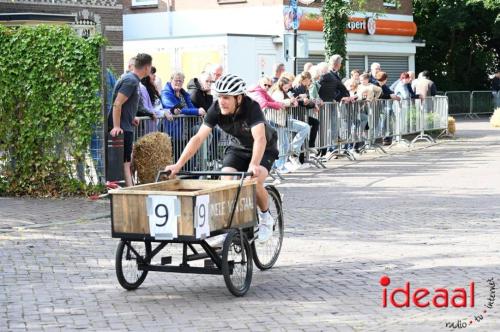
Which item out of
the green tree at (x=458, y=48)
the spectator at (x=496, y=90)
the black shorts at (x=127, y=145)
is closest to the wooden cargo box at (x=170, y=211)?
the black shorts at (x=127, y=145)

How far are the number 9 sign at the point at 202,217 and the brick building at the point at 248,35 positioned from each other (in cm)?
2012

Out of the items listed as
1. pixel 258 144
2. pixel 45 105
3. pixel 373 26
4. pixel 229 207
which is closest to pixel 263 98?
pixel 45 105

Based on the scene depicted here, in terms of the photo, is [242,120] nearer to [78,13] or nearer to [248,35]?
[248,35]

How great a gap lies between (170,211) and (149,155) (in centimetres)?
693

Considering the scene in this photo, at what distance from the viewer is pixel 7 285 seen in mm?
9156

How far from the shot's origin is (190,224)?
324 inches

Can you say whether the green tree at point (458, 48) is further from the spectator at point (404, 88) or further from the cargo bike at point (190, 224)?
the cargo bike at point (190, 224)

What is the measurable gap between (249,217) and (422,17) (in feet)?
146

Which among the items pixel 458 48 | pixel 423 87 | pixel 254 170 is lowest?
pixel 254 170

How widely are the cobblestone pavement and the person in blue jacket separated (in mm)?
1758

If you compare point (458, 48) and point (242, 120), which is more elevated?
point (458, 48)

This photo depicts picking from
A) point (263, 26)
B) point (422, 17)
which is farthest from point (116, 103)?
point (422, 17)

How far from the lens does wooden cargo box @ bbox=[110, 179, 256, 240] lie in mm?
8242

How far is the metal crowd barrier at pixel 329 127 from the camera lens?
16922 millimetres
